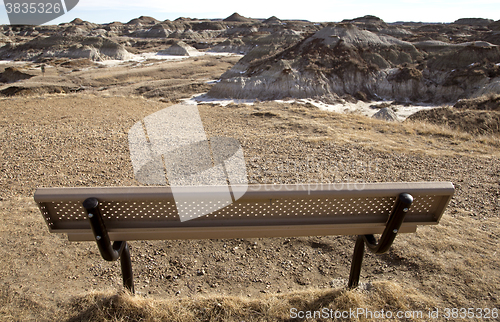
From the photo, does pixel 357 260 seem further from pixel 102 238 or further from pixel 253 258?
pixel 102 238

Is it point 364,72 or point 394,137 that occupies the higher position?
point 394,137

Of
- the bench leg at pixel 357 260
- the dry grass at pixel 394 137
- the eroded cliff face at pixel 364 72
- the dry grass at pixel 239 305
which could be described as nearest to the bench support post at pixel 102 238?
the dry grass at pixel 239 305

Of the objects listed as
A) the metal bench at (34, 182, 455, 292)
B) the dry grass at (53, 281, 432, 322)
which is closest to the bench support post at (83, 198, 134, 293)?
the metal bench at (34, 182, 455, 292)

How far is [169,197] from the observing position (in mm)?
1898

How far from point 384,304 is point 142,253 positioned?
7.76 ft

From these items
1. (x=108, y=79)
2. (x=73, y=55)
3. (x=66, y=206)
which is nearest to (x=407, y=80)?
(x=108, y=79)

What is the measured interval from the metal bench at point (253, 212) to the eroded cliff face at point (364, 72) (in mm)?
24155

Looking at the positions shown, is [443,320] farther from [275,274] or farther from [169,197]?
[169,197]

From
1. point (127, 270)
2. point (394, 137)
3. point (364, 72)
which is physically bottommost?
point (364, 72)

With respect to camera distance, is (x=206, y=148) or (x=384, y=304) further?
(x=206, y=148)

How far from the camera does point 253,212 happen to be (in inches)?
84.0

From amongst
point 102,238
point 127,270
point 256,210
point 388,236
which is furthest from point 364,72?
point 102,238

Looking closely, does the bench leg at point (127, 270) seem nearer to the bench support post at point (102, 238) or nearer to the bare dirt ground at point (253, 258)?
the bench support post at point (102, 238)

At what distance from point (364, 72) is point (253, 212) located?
30.3 meters
